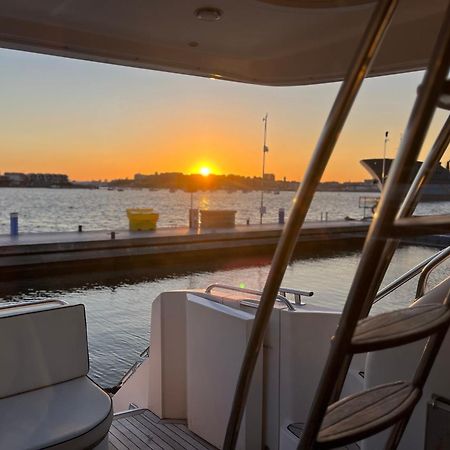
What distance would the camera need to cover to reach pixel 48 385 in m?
2.04

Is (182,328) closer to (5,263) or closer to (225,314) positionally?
(225,314)

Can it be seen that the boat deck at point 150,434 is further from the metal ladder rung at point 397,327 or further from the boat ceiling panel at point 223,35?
the boat ceiling panel at point 223,35

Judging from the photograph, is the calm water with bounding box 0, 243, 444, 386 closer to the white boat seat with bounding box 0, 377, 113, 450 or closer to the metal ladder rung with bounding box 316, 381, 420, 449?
the white boat seat with bounding box 0, 377, 113, 450

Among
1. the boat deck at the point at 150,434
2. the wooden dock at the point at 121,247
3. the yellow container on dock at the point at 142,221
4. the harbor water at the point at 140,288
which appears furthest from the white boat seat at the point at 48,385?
the yellow container on dock at the point at 142,221

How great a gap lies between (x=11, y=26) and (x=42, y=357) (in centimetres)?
140

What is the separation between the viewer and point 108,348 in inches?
263

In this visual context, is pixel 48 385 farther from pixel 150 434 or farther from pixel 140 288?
pixel 140 288

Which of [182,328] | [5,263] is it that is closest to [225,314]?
[182,328]

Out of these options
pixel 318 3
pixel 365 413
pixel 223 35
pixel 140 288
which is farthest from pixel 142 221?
pixel 365 413

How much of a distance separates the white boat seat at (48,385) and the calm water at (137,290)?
136 inches

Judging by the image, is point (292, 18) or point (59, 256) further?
point (59, 256)

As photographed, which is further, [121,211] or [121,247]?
[121,211]

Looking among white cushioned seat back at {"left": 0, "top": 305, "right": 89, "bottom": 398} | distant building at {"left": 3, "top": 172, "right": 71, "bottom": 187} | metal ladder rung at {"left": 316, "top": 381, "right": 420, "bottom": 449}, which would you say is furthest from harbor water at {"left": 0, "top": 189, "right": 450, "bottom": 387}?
distant building at {"left": 3, "top": 172, "right": 71, "bottom": 187}

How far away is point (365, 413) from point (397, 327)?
21 cm
